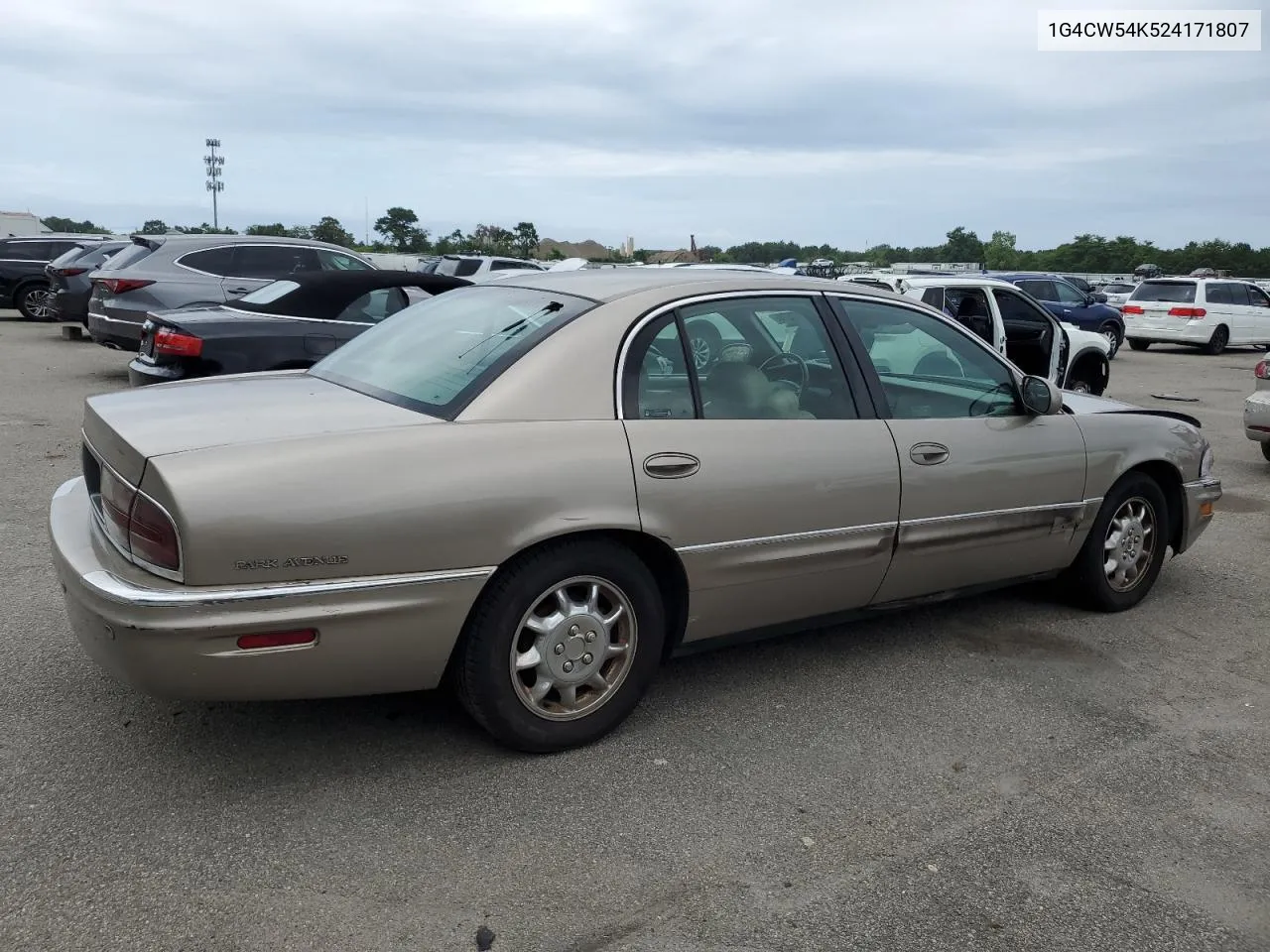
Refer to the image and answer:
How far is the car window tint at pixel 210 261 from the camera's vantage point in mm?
11688

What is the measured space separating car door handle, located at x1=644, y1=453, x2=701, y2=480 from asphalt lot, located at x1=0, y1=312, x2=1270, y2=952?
35.9 inches

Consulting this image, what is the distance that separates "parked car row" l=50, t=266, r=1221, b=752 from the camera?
9.63 feet

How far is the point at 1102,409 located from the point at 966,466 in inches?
48.7

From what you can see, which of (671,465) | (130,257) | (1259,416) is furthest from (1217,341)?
(671,465)

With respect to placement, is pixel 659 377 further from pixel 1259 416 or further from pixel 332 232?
pixel 332 232

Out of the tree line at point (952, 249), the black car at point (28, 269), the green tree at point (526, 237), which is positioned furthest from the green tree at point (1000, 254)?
the black car at point (28, 269)

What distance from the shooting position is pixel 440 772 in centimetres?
335

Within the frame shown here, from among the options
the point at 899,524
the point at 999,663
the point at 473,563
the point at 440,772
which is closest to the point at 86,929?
the point at 440,772

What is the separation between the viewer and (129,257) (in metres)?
11.9

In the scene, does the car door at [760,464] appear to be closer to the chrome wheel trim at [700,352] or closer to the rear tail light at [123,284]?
the chrome wheel trim at [700,352]

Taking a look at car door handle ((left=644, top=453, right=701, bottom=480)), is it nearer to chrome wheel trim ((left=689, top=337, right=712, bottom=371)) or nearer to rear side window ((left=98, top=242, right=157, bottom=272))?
chrome wheel trim ((left=689, top=337, right=712, bottom=371))

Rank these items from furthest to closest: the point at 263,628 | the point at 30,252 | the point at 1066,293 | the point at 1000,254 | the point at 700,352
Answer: the point at 1000,254 → the point at 30,252 → the point at 1066,293 → the point at 700,352 → the point at 263,628

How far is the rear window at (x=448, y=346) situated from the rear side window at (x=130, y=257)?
8.55 m

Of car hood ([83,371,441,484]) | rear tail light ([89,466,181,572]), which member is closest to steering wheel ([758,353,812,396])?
car hood ([83,371,441,484])
